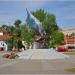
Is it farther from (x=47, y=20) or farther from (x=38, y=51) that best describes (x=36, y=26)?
(x=47, y=20)

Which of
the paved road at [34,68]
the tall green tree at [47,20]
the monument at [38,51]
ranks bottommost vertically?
the paved road at [34,68]

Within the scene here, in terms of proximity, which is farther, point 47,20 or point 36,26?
point 47,20

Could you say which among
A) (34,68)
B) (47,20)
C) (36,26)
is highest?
(47,20)

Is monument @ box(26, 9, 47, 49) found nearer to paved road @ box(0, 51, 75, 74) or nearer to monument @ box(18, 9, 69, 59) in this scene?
monument @ box(18, 9, 69, 59)

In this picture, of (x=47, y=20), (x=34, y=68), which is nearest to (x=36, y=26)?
(x=34, y=68)

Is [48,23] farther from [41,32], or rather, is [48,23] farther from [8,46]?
[8,46]

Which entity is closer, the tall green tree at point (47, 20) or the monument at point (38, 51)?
the monument at point (38, 51)

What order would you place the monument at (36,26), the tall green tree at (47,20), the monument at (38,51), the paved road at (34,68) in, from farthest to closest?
the tall green tree at (47,20), the monument at (36,26), the monument at (38,51), the paved road at (34,68)

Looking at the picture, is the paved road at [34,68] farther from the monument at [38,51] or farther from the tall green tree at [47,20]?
the tall green tree at [47,20]

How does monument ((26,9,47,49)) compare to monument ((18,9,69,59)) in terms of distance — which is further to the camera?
monument ((26,9,47,49))

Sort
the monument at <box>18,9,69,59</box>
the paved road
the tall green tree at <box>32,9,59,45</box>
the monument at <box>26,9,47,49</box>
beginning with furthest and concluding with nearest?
the tall green tree at <box>32,9,59,45</box> < the monument at <box>26,9,47,49</box> < the monument at <box>18,9,69,59</box> < the paved road

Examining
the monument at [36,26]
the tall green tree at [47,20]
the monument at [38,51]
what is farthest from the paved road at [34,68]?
the tall green tree at [47,20]

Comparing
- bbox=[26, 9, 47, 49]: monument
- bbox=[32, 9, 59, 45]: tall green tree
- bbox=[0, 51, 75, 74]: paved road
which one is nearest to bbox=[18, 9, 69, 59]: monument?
bbox=[26, 9, 47, 49]: monument

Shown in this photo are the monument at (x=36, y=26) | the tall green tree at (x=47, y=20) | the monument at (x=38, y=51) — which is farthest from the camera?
the tall green tree at (x=47, y=20)
